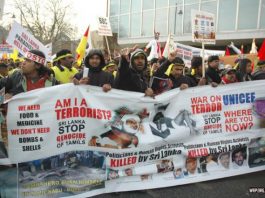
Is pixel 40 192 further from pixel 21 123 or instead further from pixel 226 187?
pixel 226 187

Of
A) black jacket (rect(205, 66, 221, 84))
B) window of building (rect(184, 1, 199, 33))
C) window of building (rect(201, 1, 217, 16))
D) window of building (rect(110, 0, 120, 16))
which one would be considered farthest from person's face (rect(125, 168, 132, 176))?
window of building (rect(110, 0, 120, 16))

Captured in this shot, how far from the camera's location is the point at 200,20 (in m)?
7.26

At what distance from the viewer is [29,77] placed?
15.5 ft

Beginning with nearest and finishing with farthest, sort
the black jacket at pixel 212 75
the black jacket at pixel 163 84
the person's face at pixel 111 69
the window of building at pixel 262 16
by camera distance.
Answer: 1. the black jacket at pixel 163 84
2. the black jacket at pixel 212 75
3. the person's face at pixel 111 69
4. the window of building at pixel 262 16

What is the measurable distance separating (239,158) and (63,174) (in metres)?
2.51

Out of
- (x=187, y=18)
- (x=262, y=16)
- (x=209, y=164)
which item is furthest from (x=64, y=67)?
(x=187, y=18)

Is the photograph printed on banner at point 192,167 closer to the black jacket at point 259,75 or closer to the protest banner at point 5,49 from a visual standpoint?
the black jacket at point 259,75

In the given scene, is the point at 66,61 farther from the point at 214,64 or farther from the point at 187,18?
the point at 187,18

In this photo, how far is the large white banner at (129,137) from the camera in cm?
425

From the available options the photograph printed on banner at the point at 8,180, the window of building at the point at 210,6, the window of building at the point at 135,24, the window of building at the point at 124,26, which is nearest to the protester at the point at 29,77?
the photograph printed on banner at the point at 8,180

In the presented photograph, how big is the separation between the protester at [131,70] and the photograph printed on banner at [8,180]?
1.72 m

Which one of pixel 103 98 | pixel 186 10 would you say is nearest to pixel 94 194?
pixel 103 98

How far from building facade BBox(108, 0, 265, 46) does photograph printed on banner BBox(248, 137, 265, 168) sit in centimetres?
1710

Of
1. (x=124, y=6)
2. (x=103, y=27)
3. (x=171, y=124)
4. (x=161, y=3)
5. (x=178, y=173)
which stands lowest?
(x=178, y=173)
